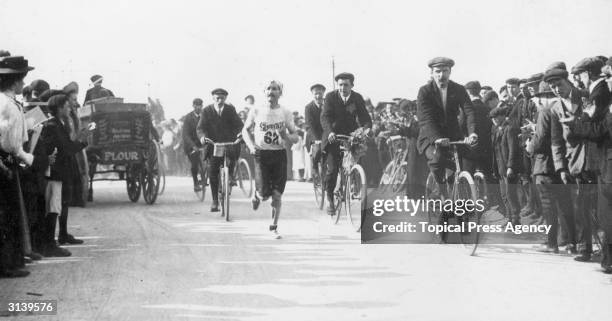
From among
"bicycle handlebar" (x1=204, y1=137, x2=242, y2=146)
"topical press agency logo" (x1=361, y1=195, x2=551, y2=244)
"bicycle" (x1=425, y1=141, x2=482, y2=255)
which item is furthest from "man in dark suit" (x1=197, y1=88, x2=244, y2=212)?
"bicycle" (x1=425, y1=141, x2=482, y2=255)

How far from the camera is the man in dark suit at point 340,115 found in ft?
40.5

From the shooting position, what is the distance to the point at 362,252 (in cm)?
918

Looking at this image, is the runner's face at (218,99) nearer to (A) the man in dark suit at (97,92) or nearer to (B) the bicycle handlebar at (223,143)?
(B) the bicycle handlebar at (223,143)

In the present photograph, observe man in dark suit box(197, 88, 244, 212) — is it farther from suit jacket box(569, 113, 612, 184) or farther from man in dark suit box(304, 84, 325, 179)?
suit jacket box(569, 113, 612, 184)

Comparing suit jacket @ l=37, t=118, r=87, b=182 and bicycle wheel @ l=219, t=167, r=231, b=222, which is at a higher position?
suit jacket @ l=37, t=118, r=87, b=182

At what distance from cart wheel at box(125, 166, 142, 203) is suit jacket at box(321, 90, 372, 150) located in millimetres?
5110

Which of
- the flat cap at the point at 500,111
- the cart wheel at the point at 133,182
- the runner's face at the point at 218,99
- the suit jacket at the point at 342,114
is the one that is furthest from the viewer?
the cart wheel at the point at 133,182

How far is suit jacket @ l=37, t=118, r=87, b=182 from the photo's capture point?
9320 mm

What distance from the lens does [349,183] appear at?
11531 mm

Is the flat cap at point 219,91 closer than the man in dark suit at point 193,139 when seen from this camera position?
Yes

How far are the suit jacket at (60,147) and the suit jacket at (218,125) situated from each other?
4.47 metres

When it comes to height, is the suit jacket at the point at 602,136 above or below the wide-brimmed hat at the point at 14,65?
below

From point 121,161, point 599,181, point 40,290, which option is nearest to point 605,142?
point 599,181

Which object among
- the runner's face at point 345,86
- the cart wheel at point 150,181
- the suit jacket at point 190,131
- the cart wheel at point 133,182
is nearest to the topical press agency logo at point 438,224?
the runner's face at point 345,86
